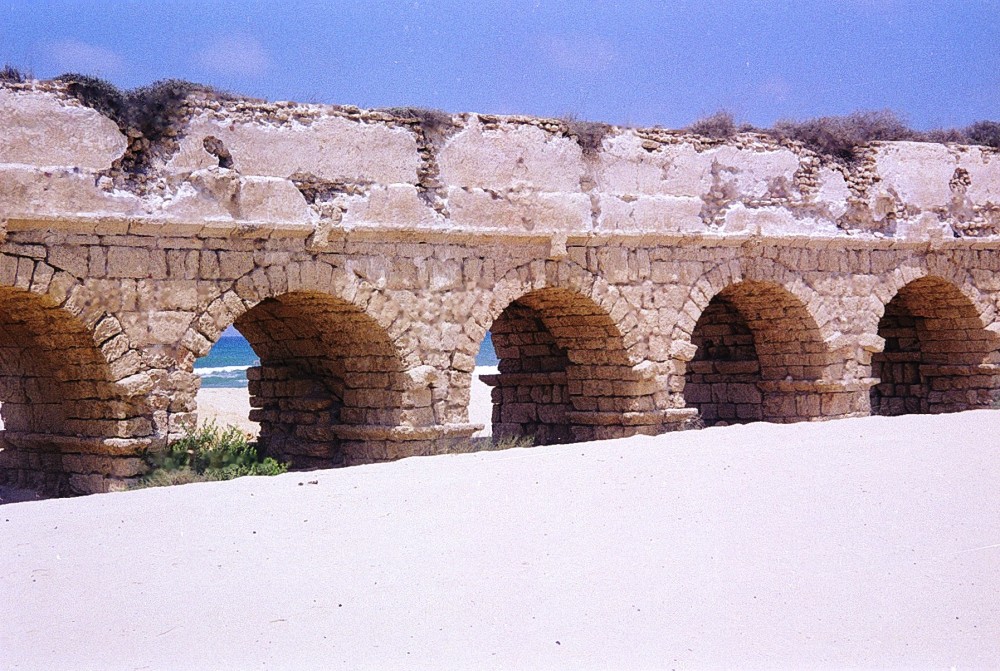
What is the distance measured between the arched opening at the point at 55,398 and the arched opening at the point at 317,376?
1.90 metres

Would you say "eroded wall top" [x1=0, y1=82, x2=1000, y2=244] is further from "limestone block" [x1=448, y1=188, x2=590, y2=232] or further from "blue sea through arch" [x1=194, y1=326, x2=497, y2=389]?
"blue sea through arch" [x1=194, y1=326, x2=497, y2=389]

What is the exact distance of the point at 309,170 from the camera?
1000cm

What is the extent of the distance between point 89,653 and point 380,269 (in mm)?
6100

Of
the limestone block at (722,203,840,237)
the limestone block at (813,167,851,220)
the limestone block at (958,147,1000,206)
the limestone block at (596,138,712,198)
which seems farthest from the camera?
the limestone block at (958,147,1000,206)

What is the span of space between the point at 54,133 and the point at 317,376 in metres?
3.50

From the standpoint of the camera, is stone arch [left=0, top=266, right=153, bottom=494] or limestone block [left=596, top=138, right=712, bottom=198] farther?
limestone block [left=596, top=138, right=712, bottom=198]

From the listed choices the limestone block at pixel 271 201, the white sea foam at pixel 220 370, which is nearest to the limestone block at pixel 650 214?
the limestone block at pixel 271 201

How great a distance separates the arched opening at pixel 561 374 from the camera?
38.2ft

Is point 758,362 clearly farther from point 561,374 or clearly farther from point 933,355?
point 933,355

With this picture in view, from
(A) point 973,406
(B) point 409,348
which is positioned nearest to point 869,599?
(B) point 409,348

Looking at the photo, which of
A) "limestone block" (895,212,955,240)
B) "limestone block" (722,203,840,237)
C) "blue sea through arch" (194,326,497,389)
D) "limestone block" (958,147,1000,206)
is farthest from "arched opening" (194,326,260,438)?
"limestone block" (958,147,1000,206)

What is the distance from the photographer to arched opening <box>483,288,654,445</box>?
11.6 m

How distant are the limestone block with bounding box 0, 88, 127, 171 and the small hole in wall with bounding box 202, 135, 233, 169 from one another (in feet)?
2.25

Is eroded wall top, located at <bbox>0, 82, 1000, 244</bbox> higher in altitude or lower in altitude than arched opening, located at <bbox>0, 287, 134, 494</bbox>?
higher
